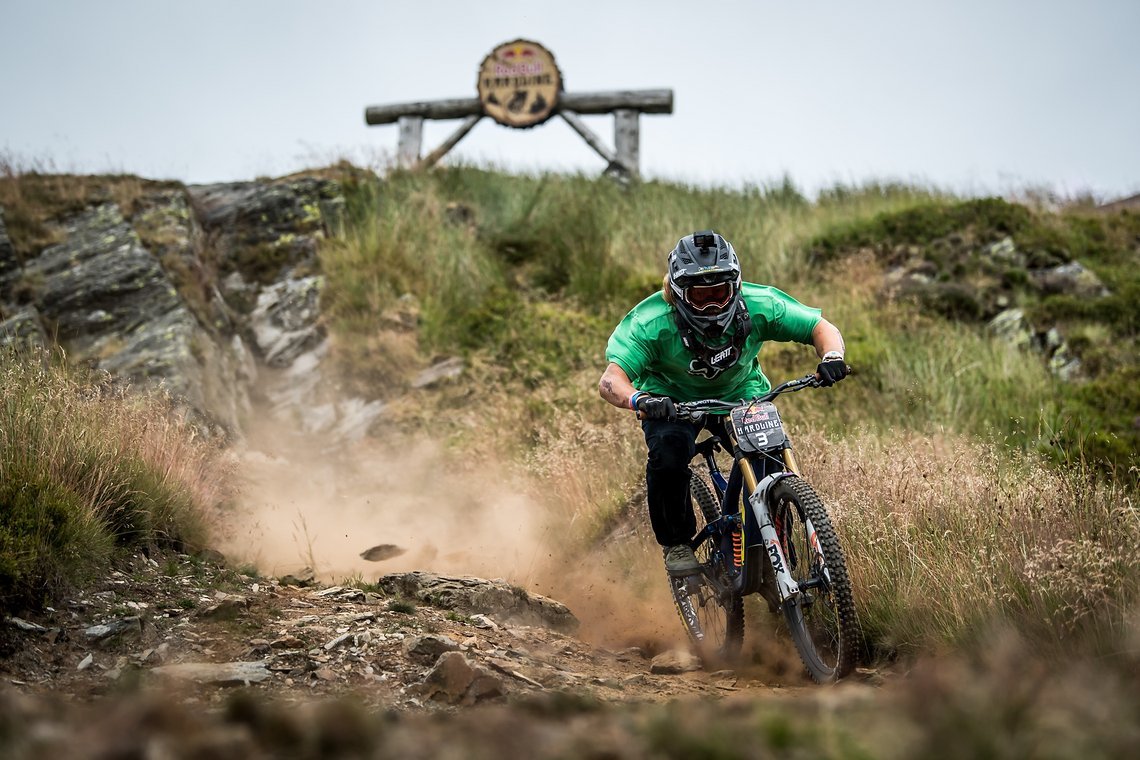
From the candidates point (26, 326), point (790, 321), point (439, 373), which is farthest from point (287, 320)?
point (790, 321)

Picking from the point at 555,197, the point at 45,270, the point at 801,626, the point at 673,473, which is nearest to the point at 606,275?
the point at 555,197

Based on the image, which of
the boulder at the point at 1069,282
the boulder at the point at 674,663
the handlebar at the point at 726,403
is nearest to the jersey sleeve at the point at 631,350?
the handlebar at the point at 726,403

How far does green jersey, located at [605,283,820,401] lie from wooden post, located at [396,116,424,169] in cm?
1219

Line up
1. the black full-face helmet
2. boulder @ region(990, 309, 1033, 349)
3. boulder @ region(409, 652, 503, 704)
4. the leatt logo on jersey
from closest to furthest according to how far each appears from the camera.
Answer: boulder @ region(409, 652, 503, 704), the black full-face helmet, the leatt logo on jersey, boulder @ region(990, 309, 1033, 349)

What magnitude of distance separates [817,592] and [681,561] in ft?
3.34

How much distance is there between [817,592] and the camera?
4.82m

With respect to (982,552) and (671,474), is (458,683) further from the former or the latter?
(982,552)

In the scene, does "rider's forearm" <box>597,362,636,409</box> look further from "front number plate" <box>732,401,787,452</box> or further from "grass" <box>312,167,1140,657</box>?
"grass" <box>312,167,1140,657</box>

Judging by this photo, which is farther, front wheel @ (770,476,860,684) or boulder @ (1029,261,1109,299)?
boulder @ (1029,261,1109,299)

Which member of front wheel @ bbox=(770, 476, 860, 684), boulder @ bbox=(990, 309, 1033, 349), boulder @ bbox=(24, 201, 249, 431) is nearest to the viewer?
front wheel @ bbox=(770, 476, 860, 684)

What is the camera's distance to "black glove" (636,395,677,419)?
470 centimetres

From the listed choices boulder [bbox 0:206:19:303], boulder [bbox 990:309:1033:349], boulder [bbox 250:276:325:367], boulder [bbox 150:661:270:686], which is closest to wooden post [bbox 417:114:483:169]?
boulder [bbox 250:276:325:367]

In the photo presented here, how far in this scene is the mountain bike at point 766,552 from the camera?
4.52 metres

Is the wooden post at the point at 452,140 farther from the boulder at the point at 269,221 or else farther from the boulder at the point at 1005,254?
the boulder at the point at 1005,254
